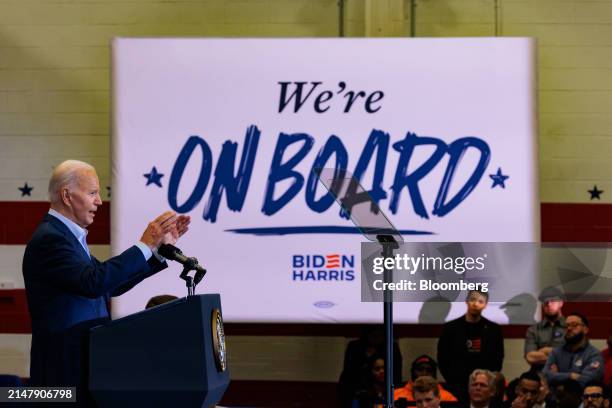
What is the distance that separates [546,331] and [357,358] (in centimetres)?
136

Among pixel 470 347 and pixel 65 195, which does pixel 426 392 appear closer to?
pixel 470 347

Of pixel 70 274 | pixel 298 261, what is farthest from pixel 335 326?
pixel 70 274

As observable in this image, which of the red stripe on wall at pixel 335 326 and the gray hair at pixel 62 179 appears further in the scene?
the red stripe on wall at pixel 335 326

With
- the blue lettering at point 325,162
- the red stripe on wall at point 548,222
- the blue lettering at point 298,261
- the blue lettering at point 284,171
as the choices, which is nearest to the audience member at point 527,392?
the red stripe on wall at point 548,222

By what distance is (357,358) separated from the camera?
7496 millimetres

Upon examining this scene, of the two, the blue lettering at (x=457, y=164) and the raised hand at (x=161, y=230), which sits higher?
the blue lettering at (x=457, y=164)

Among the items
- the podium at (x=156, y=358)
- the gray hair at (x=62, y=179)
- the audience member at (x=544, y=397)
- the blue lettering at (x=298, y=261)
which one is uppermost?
the gray hair at (x=62, y=179)

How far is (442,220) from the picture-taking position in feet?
23.5

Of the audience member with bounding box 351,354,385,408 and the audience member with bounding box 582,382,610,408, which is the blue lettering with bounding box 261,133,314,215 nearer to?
the audience member with bounding box 351,354,385,408

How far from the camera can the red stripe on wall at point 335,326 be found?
7832 millimetres

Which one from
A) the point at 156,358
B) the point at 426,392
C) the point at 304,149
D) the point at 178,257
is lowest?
the point at 426,392

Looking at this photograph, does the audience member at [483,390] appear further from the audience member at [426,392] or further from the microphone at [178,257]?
the microphone at [178,257]

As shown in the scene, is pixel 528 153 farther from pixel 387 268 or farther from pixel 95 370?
pixel 95 370

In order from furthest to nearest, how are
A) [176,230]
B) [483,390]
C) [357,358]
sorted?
1. [357,358]
2. [483,390]
3. [176,230]
